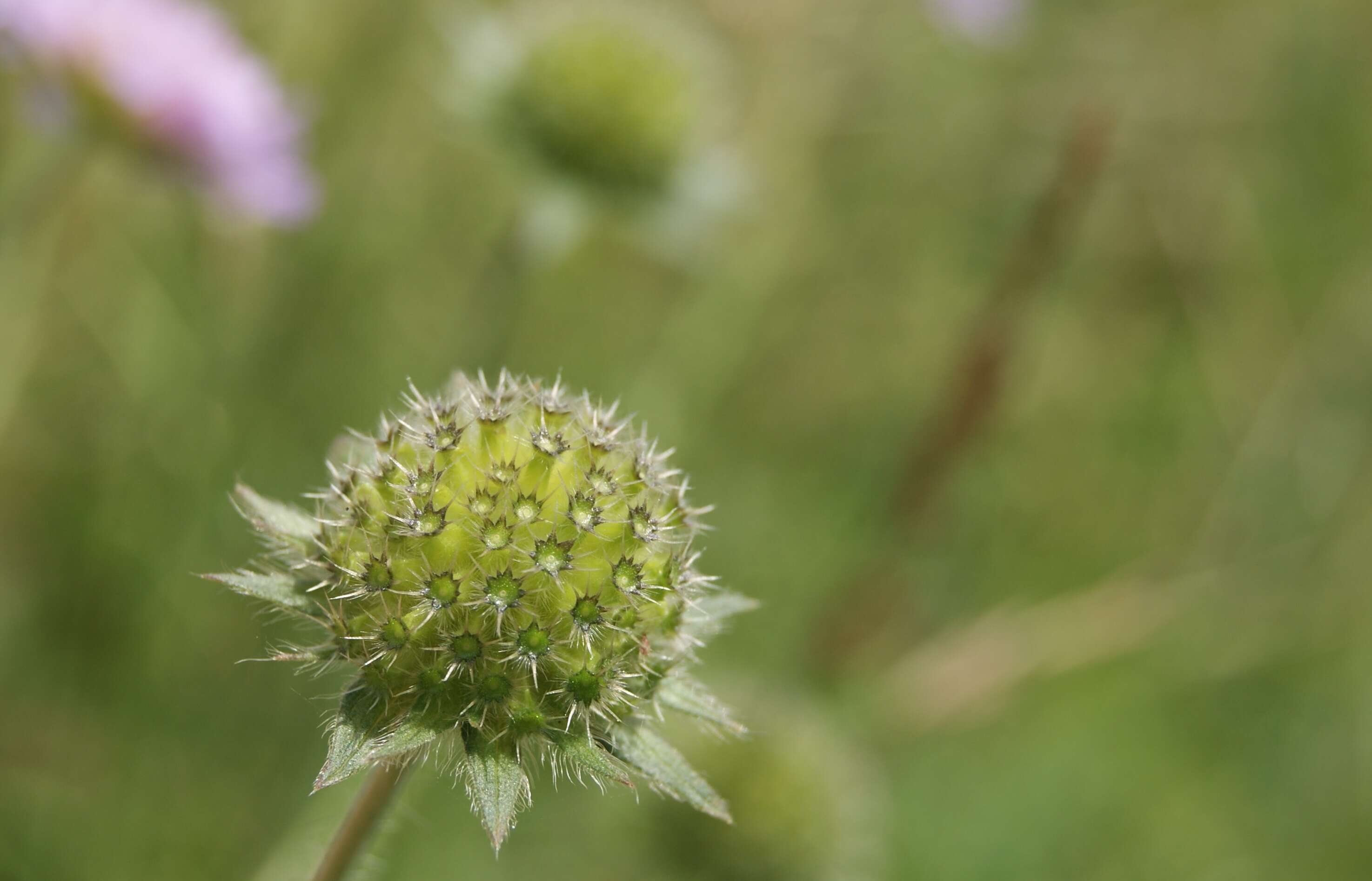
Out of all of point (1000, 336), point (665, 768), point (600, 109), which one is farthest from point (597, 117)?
point (665, 768)

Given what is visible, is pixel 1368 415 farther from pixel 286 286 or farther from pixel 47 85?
pixel 47 85

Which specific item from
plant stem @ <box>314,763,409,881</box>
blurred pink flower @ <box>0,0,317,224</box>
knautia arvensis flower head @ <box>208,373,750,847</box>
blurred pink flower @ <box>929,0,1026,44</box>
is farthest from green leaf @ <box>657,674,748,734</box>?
blurred pink flower @ <box>929,0,1026,44</box>

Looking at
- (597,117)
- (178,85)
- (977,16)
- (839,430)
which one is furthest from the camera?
(839,430)

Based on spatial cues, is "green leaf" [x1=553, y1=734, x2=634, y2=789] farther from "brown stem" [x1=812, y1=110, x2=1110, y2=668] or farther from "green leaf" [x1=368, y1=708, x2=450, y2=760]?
"brown stem" [x1=812, y1=110, x2=1110, y2=668]

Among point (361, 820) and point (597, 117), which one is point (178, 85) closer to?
point (597, 117)

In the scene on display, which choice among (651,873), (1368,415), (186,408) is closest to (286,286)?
(186,408)

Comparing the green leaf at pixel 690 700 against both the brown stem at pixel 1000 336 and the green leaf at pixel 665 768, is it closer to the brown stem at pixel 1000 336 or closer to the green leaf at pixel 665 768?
the green leaf at pixel 665 768

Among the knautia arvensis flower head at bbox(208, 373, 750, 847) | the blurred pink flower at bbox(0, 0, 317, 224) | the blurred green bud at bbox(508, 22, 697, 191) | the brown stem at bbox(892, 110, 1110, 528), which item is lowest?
the knautia arvensis flower head at bbox(208, 373, 750, 847)

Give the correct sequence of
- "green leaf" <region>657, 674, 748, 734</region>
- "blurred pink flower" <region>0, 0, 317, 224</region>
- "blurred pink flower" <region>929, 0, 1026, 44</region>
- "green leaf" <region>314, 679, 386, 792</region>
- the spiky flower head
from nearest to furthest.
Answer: "green leaf" <region>314, 679, 386, 792</region> → "green leaf" <region>657, 674, 748, 734</region> → "blurred pink flower" <region>0, 0, 317, 224</region> → the spiky flower head → "blurred pink flower" <region>929, 0, 1026, 44</region>
